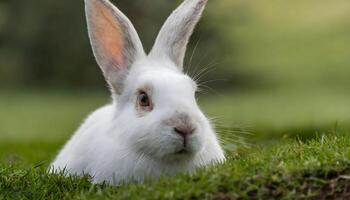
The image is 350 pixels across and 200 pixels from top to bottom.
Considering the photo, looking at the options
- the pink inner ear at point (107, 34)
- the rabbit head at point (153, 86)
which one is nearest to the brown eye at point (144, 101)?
the rabbit head at point (153, 86)

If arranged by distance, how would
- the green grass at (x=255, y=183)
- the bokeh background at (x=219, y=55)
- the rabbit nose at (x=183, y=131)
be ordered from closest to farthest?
the green grass at (x=255, y=183) < the rabbit nose at (x=183, y=131) < the bokeh background at (x=219, y=55)

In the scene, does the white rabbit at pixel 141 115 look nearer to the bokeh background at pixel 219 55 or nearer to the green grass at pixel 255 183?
the green grass at pixel 255 183

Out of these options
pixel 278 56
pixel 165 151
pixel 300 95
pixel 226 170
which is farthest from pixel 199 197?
pixel 278 56

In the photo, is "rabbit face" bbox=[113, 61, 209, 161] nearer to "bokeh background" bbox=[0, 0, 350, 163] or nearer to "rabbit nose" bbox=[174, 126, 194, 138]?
"rabbit nose" bbox=[174, 126, 194, 138]

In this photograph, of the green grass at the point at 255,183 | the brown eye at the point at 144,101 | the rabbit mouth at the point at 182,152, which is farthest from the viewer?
the brown eye at the point at 144,101

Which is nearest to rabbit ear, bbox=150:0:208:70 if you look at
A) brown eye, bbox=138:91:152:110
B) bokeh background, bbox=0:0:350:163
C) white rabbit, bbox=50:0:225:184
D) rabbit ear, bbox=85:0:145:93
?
white rabbit, bbox=50:0:225:184

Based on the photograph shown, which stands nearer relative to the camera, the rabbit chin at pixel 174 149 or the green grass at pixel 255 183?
the green grass at pixel 255 183

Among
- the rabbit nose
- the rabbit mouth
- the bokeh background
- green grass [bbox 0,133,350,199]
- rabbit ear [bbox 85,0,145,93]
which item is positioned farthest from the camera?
the bokeh background
